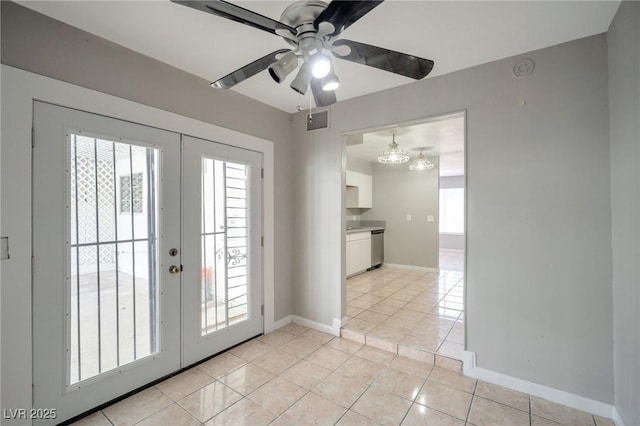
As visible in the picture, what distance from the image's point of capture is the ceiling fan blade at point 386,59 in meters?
1.50

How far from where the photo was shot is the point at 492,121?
2.29 m

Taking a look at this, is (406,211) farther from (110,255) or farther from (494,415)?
(110,255)

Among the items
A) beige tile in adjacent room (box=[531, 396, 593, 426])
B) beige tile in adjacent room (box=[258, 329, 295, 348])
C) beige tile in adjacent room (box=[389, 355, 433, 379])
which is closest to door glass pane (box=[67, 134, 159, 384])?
beige tile in adjacent room (box=[258, 329, 295, 348])

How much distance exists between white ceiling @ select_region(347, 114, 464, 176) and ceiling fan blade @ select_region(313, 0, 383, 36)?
2.12 metres

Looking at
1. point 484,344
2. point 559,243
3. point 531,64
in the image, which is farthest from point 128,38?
point 484,344

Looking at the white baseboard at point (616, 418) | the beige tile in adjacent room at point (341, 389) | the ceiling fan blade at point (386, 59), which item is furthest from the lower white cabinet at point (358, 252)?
the ceiling fan blade at point (386, 59)

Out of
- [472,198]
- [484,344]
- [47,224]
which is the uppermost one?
[472,198]

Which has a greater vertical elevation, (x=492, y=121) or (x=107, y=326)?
(x=492, y=121)

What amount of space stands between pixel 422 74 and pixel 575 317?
6.58 ft

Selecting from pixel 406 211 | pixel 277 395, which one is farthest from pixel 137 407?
pixel 406 211

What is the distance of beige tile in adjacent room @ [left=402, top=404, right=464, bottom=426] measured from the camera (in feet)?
6.04

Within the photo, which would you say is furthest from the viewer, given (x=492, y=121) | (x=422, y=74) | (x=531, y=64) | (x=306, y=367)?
(x=306, y=367)

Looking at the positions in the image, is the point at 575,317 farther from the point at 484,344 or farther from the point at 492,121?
the point at 492,121

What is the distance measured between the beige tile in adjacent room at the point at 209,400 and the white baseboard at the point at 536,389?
1.89 meters
